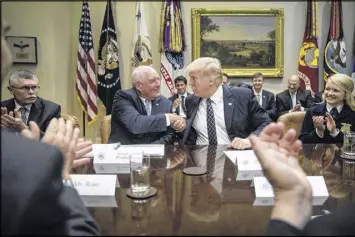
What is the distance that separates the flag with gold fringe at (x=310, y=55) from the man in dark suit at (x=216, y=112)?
342cm

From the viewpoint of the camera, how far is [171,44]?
18.1ft

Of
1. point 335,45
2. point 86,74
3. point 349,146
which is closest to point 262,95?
point 335,45

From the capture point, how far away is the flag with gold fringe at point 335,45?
553cm

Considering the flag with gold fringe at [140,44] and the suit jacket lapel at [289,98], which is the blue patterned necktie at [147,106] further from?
the suit jacket lapel at [289,98]

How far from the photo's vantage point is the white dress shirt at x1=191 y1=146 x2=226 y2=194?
4.57 feet

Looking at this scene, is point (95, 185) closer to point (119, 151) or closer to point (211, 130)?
point (119, 151)

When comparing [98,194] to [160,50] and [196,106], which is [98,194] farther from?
[160,50]

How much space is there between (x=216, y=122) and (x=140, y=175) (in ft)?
4.53

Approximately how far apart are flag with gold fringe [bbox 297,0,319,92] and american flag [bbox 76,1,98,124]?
11.3 ft

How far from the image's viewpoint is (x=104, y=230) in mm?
975

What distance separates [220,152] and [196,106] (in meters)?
0.72

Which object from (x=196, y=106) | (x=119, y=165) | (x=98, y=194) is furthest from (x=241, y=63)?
(x=98, y=194)

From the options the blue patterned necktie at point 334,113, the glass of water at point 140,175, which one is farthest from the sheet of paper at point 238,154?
the blue patterned necktie at point 334,113

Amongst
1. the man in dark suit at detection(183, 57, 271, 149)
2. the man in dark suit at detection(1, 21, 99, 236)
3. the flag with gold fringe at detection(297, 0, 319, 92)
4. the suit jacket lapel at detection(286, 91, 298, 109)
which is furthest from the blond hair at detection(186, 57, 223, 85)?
the flag with gold fringe at detection(297, 0, 319, 92)
